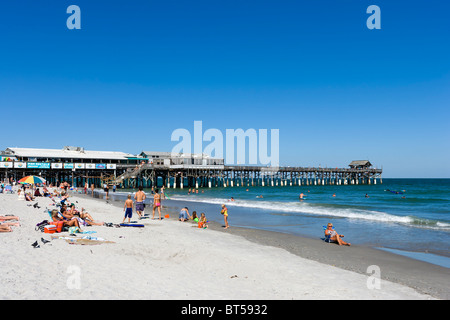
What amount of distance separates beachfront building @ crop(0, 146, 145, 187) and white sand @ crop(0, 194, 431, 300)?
144ft

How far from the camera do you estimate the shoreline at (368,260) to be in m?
7.34

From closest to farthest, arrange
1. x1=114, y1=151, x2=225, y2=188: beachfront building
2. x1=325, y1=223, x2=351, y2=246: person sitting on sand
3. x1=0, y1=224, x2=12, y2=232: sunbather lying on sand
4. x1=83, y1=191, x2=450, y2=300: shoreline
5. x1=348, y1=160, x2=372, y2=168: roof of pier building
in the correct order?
x1=83, y1=191, x2=450, y2=300: shoreline
x1=0, y1=224, x2=12, y2=232: sunbather lying on sand
x1=325, y1=223, x2=351, y2=246: person sitting on sand
x1=114, y1=151, x2=225, y2=188: beachfront building
x1=348, y1=160, x2=372, y2=168: roof of pier building

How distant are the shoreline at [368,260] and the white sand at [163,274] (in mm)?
639

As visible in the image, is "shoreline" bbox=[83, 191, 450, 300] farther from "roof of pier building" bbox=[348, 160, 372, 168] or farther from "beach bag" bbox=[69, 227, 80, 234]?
"roof of pier building" bbox=[348, 160, 372, 168]

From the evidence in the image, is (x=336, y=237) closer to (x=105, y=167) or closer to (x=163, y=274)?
(x=163, y=274)

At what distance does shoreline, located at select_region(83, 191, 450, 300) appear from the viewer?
24.1 feet

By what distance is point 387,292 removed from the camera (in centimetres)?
625

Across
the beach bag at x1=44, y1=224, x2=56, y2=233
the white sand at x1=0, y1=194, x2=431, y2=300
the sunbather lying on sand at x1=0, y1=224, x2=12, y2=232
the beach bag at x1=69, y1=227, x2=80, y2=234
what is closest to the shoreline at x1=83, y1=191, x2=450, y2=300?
the white sand at x1=0, y1=194, x2=431, y2=300

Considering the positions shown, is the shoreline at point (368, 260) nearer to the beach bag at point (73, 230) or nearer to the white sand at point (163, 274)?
the white sand at point (163, 274)
